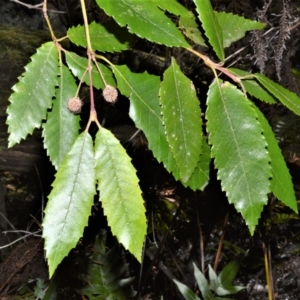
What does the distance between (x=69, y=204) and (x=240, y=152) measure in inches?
7.7

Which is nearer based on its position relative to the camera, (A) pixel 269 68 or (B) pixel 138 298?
(A) pixel 269 68

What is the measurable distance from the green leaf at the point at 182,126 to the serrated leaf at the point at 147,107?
0.14 feet

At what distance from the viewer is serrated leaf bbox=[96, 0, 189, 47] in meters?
0.49

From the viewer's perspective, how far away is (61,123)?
0.64 metres

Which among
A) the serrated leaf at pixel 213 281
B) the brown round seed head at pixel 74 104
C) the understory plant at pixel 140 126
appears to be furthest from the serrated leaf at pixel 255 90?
the serrated leaf at pixel 213 281

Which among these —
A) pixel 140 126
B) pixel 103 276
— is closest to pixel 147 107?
pixel 140 126

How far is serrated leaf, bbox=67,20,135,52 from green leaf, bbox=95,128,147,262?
0.16 metres

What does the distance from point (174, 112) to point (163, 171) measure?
3.18 ft

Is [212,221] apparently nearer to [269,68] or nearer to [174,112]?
[269,68]

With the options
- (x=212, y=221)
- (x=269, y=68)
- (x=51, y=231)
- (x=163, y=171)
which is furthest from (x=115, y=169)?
(x=212, y=221)

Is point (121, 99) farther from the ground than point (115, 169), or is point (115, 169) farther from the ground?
point (115, 169)

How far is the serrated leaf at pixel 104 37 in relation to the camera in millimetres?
613

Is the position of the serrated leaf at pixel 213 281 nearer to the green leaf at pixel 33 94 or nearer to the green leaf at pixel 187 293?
the green leaf at pixel 187 293

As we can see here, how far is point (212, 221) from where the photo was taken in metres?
1.71
